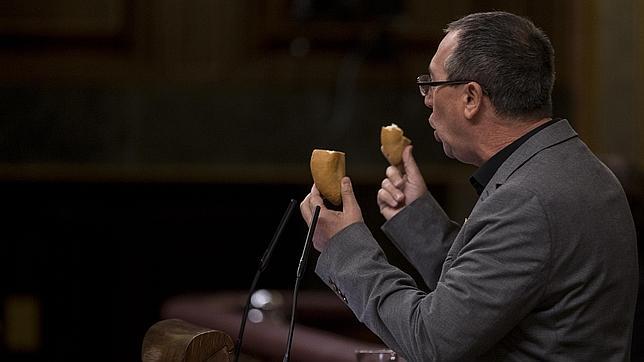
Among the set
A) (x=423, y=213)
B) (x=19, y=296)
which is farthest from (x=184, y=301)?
(x=423, y=213)

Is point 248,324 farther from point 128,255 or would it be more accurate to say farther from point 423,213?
point 128,255

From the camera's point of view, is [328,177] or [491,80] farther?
[328,177]

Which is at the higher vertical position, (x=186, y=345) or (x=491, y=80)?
(x=491, y=80)

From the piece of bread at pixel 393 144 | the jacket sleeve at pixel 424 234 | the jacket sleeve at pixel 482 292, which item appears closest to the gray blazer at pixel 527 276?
the jacket sleeve at pixel 482 292

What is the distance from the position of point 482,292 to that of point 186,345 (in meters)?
0.45

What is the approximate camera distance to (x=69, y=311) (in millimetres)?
5137

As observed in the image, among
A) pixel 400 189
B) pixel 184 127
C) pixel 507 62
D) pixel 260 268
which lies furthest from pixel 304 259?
pixel 184 127

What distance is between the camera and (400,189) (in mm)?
2463

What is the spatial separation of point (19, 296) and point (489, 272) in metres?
3.62

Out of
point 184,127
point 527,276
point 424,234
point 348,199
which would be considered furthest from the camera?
point 184,127

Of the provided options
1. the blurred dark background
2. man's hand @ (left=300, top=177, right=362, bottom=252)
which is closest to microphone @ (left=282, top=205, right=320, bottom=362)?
man's hand @ (left=300, top=177, right=362, bottom=252)

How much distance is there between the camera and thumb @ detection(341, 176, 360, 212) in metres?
2.03

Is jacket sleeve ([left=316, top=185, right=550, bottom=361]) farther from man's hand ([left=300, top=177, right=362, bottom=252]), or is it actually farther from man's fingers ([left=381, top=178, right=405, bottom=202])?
man's fingers ([left=381, top=178, right=405, bottom=202])

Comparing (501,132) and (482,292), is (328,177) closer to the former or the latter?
(501,132)
